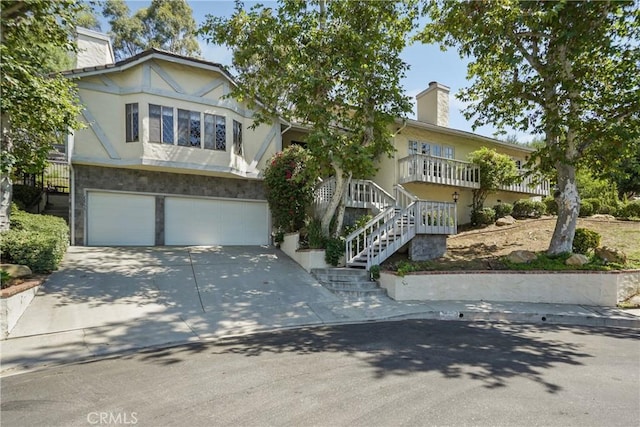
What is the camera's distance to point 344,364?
4.60 m

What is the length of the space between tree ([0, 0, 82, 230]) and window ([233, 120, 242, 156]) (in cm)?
541

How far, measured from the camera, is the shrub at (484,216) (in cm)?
1556

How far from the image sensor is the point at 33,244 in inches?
295

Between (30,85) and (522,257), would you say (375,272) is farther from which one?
(30,85)

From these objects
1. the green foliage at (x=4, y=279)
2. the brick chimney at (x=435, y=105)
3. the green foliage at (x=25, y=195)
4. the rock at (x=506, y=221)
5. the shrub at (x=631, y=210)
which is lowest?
the green foliage at (x=4, y=279)

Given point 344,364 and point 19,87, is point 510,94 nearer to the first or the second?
point 344,364

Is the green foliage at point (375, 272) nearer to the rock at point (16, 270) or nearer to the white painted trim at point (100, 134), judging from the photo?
the rock at point (16, 270)

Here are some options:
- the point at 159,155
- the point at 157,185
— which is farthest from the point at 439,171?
the point at 157,185

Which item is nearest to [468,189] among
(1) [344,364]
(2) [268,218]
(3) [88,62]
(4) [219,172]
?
(2) [268,218]

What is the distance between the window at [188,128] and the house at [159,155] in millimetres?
34

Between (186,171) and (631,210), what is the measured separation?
19339 mm

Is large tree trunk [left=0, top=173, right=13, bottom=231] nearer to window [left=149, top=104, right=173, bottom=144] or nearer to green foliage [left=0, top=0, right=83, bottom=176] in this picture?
green foliage [left=0, top=0, right=83, bottom=176]

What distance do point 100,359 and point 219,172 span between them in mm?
8728

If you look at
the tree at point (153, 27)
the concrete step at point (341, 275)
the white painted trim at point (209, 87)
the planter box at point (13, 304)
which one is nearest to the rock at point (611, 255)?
the concrete step at point (341, 275)
